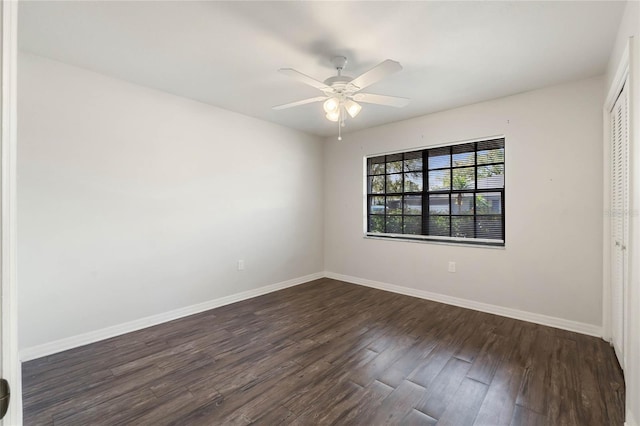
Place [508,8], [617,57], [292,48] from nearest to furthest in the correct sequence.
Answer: [508,8], [617,57], [292,48]

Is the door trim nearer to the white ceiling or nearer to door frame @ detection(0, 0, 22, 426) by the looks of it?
the white ceiling

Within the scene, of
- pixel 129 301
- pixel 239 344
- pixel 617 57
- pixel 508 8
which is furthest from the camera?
pixel 129 301

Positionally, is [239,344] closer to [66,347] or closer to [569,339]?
[66,347]

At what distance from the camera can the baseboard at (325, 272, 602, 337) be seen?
2.84 meters

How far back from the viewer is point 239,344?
2639 millimetres

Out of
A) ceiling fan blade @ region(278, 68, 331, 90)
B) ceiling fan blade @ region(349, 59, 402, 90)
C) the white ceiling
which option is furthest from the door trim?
ceiling fan blade @ region(278, 68, 331, 90)

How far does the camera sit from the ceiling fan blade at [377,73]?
75.5 inches

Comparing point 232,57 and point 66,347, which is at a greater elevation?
point 232,57

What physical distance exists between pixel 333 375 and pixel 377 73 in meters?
2.26

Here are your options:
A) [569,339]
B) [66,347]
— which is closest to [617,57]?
[569,339]

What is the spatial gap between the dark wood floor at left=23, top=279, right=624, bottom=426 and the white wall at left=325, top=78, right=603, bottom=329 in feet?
1.41

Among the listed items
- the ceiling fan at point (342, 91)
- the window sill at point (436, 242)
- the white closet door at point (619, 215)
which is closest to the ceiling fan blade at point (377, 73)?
the ceiling fan at point (342, 91)

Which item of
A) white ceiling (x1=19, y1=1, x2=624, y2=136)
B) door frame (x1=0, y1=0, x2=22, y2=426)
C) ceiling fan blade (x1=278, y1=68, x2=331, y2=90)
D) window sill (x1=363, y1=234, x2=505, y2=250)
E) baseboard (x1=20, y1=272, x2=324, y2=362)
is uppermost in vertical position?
white ceiling (x1=19, y1=1, x2=624, y2=136)

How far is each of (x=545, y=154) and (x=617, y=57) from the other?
1062 mm
